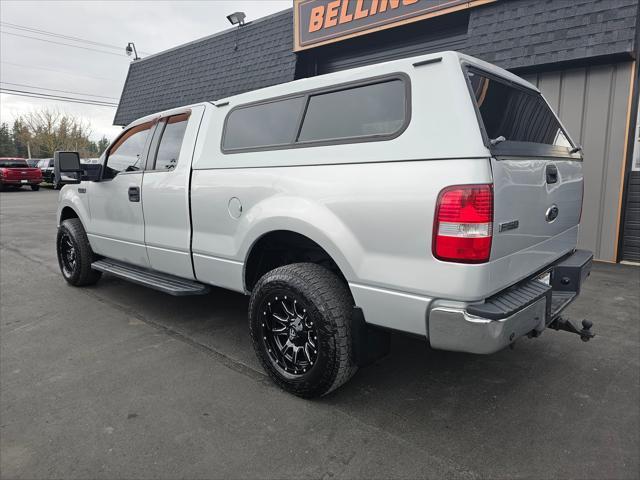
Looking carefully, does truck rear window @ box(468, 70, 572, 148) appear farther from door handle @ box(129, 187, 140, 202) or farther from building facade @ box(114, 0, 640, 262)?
building facade @ box(114, 0, 640, 262)

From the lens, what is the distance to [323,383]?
8.81 ft

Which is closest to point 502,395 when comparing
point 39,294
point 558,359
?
point 558,359

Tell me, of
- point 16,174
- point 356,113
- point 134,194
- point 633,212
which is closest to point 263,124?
point 356,113

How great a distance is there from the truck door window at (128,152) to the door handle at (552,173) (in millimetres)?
3276

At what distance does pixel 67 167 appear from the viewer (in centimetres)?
450

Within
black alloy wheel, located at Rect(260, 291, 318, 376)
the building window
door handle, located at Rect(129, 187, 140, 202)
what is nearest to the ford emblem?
the building window

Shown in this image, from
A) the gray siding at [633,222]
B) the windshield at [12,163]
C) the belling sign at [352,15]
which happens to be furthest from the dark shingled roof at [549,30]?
the windshield at [12,163]

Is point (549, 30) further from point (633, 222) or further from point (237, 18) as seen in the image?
point (237, 18)

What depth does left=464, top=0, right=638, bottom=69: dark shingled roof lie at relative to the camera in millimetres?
5770

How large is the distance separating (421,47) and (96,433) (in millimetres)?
7929

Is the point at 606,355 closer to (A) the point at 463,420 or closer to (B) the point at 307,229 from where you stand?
(A) the point at 463,420

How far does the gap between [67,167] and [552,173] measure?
4.28m

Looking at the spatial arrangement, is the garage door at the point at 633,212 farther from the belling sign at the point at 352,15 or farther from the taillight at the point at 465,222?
the taillight at the point at 465,222

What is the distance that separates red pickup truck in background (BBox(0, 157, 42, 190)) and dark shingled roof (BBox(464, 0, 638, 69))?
79.9 ft
